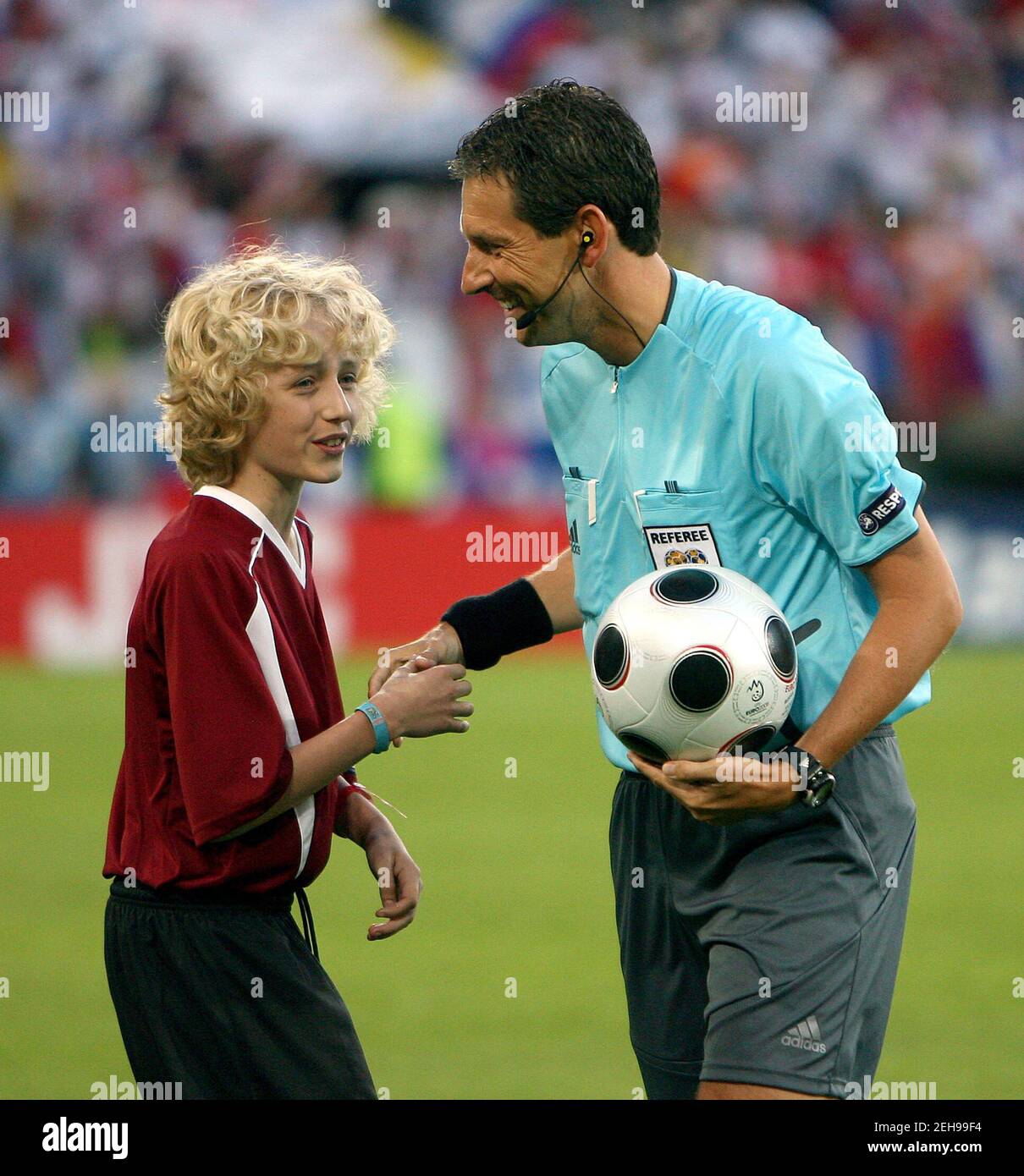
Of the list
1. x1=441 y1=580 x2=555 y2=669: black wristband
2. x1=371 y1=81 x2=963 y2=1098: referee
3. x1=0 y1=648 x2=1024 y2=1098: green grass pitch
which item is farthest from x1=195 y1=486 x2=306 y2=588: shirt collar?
x1=0 y1=648 x2=1024 y2=1098: green grass pitch

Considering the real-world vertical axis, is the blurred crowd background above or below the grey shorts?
above

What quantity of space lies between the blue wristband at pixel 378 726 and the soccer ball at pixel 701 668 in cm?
40

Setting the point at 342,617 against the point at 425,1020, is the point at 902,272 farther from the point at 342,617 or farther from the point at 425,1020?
the point at 425,1020

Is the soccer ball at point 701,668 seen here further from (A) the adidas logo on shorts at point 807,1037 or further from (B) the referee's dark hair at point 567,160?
(B) the referee's dark hair at point 567,160

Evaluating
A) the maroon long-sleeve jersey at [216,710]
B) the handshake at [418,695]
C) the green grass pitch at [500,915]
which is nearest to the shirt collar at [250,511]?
the maroon long-sleeve jersey at [216,710]

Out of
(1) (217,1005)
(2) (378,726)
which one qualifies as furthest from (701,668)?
(1) (217,1005)

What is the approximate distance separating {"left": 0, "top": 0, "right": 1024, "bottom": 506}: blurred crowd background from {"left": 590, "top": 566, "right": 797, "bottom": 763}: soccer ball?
10654 mm

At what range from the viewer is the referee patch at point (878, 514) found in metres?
2.87

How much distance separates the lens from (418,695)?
3.11 meters

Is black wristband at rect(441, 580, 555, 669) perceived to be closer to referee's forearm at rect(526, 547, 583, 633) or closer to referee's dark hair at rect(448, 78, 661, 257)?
referee's forearm at rect(526, 547, 583, 633)

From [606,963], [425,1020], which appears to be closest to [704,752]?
[425,1020]

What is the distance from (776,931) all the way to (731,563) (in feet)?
2.19

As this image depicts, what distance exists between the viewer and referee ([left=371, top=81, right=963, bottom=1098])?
2.86 metres

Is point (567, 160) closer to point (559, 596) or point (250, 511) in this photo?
point (250, 511)
